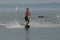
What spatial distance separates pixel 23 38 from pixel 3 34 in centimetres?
270

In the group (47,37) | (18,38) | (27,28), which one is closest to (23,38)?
(18,38)

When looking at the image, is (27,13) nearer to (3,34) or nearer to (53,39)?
(3,34)

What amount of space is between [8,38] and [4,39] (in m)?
0.49

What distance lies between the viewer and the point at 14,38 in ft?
65.6

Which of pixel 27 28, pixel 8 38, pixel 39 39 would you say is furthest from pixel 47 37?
pixel 27 28

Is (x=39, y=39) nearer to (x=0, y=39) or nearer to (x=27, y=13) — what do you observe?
(x=0, y=39)

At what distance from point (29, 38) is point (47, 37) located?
1.26m

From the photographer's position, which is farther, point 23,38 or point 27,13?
point 27,13

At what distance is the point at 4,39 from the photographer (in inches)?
771

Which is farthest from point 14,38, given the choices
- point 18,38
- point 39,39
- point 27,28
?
point 27,28

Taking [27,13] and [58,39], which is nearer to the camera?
[58,39]

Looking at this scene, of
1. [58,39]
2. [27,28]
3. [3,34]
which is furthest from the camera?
[27,28]

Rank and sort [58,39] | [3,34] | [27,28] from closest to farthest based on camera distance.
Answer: [58,39], [3,34], [27,28]

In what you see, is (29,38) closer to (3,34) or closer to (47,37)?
(47,37)
